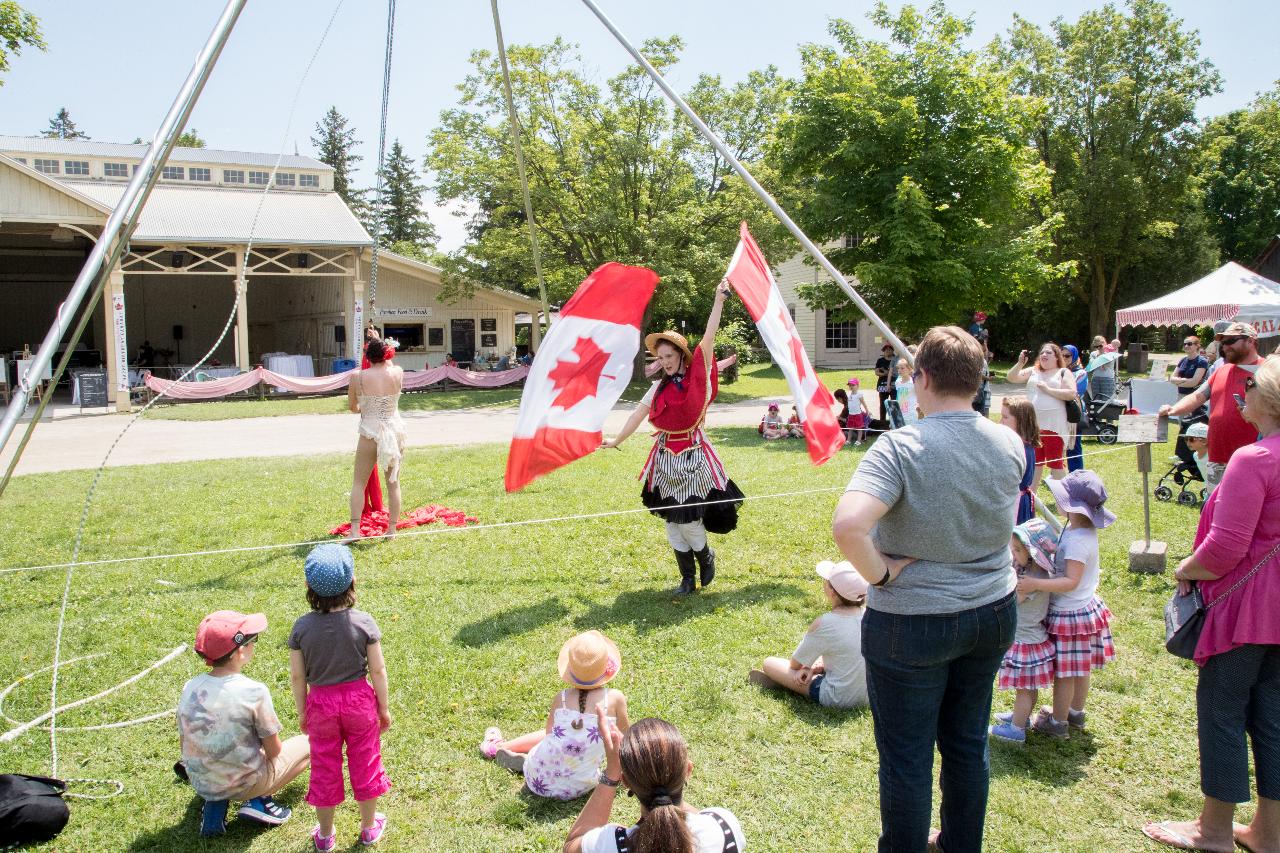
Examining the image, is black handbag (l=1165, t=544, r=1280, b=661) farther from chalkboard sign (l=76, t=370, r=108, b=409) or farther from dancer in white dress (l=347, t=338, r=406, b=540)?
chalkboard sign (l=76, t=370, r=108, b=409)

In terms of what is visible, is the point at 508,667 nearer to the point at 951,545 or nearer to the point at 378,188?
the point at 951,545

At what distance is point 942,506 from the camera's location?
103 inches

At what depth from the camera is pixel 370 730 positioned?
139 inches

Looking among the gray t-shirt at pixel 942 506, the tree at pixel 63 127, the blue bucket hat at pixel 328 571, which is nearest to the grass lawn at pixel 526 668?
the blue bucket hat at pixel 328 571

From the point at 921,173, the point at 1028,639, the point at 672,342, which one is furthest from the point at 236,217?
the point at 1028,639

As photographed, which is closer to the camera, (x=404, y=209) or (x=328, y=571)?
(x=328, y=571)

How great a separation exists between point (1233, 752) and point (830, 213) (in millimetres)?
15978

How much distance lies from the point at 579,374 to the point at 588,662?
3.08 m

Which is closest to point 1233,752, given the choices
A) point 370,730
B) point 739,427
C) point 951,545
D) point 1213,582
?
point 1213,582

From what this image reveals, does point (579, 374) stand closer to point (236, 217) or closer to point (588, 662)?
point (588, 662)

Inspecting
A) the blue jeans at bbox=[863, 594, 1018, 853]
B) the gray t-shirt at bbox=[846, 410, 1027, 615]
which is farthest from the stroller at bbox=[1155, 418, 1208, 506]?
the gray t-shirt at bbox=[846, 410, 1027, 615]

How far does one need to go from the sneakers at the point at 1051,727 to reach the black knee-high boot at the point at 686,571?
270 cm

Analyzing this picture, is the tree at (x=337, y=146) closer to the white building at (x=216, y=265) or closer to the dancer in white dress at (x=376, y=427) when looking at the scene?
the white building at (x=216, y=265)

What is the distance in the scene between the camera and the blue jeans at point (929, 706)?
2654 mm
